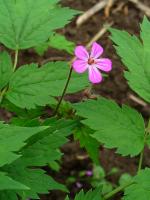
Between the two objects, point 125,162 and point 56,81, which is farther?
point 125,162

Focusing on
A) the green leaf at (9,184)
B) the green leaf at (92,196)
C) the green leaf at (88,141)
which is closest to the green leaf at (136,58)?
the green leaf at (88,141)

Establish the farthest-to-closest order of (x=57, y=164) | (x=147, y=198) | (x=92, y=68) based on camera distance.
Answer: (x=57, y=164), (x=92, y=68), (x=147, y=198)

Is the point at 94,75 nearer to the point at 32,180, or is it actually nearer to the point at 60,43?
the point at 32,180

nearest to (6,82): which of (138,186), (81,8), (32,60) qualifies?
(138,186)

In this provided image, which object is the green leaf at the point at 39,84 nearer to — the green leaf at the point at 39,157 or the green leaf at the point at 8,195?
the green leaf at the point at 39,157

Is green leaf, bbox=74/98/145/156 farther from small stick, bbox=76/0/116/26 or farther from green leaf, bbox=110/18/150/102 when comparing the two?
small stick, bbox=76/0/116/26

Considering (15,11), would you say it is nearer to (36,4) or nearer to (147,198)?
(36,4)
